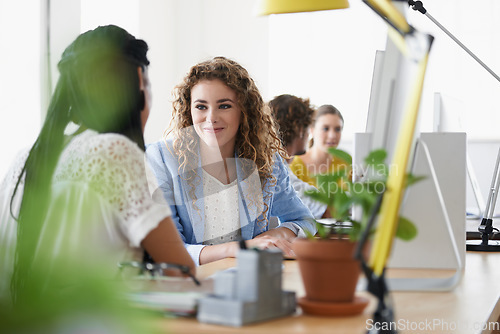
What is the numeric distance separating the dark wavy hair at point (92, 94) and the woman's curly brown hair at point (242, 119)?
0.79 metres

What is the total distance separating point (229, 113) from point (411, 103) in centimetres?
132

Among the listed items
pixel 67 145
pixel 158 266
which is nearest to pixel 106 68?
pixel 67 145

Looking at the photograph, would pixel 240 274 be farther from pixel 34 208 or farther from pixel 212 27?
pixel 212 27

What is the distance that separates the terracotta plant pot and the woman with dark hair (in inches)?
12.4

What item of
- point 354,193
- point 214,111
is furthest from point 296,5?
point 354,193

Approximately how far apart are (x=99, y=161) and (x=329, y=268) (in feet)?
1.53

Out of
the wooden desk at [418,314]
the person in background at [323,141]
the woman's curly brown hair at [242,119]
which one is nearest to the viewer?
the wooden desk at [418,314]

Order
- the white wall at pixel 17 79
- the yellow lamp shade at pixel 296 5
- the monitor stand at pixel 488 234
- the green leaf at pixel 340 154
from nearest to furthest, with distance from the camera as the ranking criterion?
the green leaf at pixel 340 154
the yellow lamp shade at pixel 296 5
the monitor stand at pixel 488 234
the white wall at pixel 17 79

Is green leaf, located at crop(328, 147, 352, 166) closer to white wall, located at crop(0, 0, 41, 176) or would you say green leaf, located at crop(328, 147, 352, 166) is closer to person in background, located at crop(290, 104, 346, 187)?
white wall, located at crop(0, 0, 41, 176)

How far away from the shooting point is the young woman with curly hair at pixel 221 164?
196cm

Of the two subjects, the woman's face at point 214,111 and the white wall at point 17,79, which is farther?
the white wall at point 17,79

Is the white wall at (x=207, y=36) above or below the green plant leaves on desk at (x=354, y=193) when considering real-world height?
above

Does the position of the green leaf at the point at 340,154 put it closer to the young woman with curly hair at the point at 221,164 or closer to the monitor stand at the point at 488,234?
the young woman with curly hair at the point at 221,164

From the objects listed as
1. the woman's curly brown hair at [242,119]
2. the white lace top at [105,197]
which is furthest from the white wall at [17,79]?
the white lace top at [105,197]
